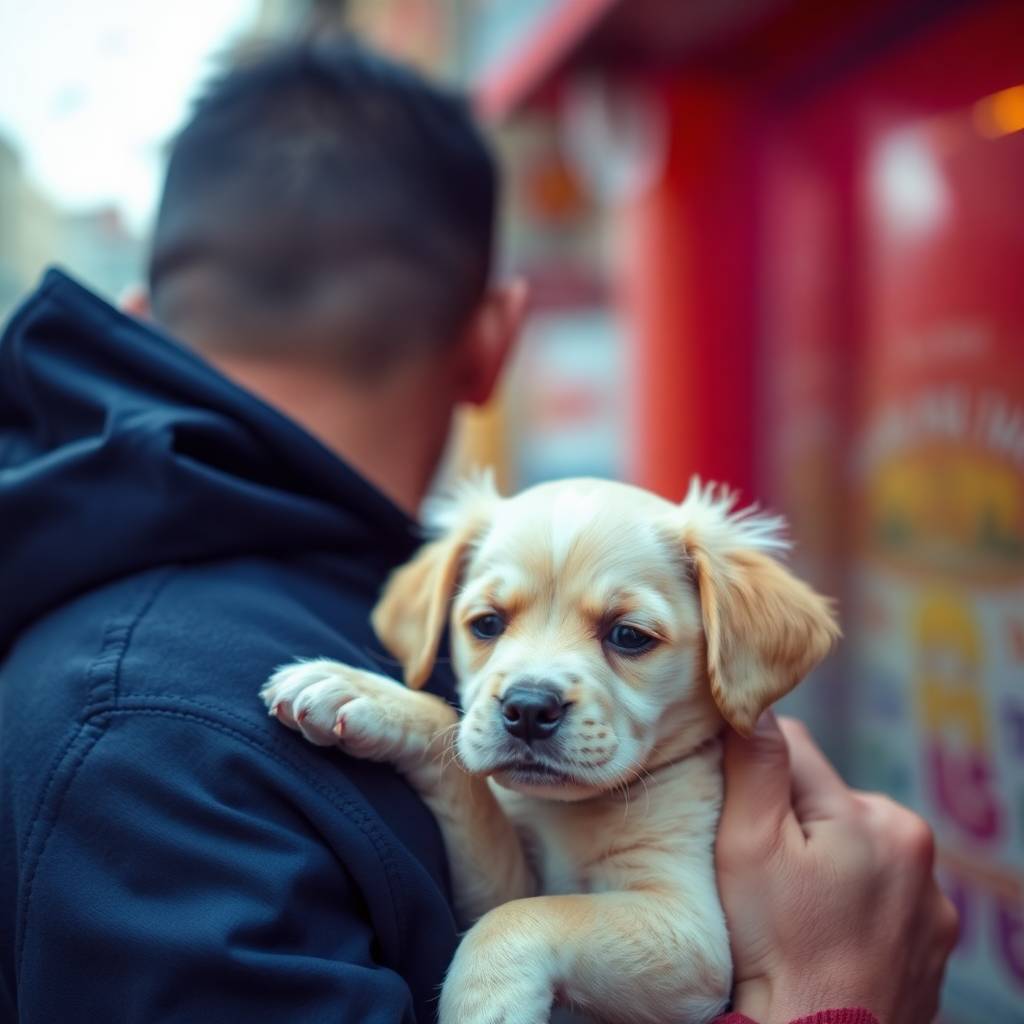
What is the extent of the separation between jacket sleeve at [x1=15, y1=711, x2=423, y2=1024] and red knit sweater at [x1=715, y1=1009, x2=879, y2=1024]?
468 mm

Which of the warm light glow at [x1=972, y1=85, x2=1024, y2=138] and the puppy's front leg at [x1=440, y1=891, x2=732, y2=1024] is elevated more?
the warm light glow at [x1=972, y1=85, x2=1024, y2=138]

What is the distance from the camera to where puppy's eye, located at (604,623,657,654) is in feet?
5.47

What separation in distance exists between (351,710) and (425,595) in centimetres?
36

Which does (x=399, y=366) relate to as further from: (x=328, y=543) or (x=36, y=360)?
(x=36, y=360)

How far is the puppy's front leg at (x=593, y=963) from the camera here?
1438 mm

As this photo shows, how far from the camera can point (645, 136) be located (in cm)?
373

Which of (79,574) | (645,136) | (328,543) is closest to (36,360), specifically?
(79,574)

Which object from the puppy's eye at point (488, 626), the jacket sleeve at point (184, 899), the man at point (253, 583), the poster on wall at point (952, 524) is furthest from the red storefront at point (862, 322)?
the jacket sleeve at point (184, 899)

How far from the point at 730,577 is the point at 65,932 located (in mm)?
1110

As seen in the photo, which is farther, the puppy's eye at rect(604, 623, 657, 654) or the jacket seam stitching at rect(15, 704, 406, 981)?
the puppy's eye at rect(604, 623, 657, 654)

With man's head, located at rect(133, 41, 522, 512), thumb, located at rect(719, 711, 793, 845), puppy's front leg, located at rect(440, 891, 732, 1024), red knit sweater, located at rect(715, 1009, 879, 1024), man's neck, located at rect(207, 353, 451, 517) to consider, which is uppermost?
man's head, located at rect(133, 41, 522, 512)

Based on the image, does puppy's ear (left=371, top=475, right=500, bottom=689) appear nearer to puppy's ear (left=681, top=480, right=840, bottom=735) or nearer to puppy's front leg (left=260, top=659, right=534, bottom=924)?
puppy's front leg (left=260, top=659, right=534, bottom=924)

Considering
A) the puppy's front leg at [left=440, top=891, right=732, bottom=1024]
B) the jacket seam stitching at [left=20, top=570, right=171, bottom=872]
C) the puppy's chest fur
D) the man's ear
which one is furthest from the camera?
the man's ear

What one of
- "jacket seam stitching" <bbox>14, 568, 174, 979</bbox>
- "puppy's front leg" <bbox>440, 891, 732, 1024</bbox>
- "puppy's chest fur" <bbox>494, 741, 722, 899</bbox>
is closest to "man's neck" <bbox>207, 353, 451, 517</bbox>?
"jacket seam stitching" <bbox>14, 568, 174, 979</bbox>
